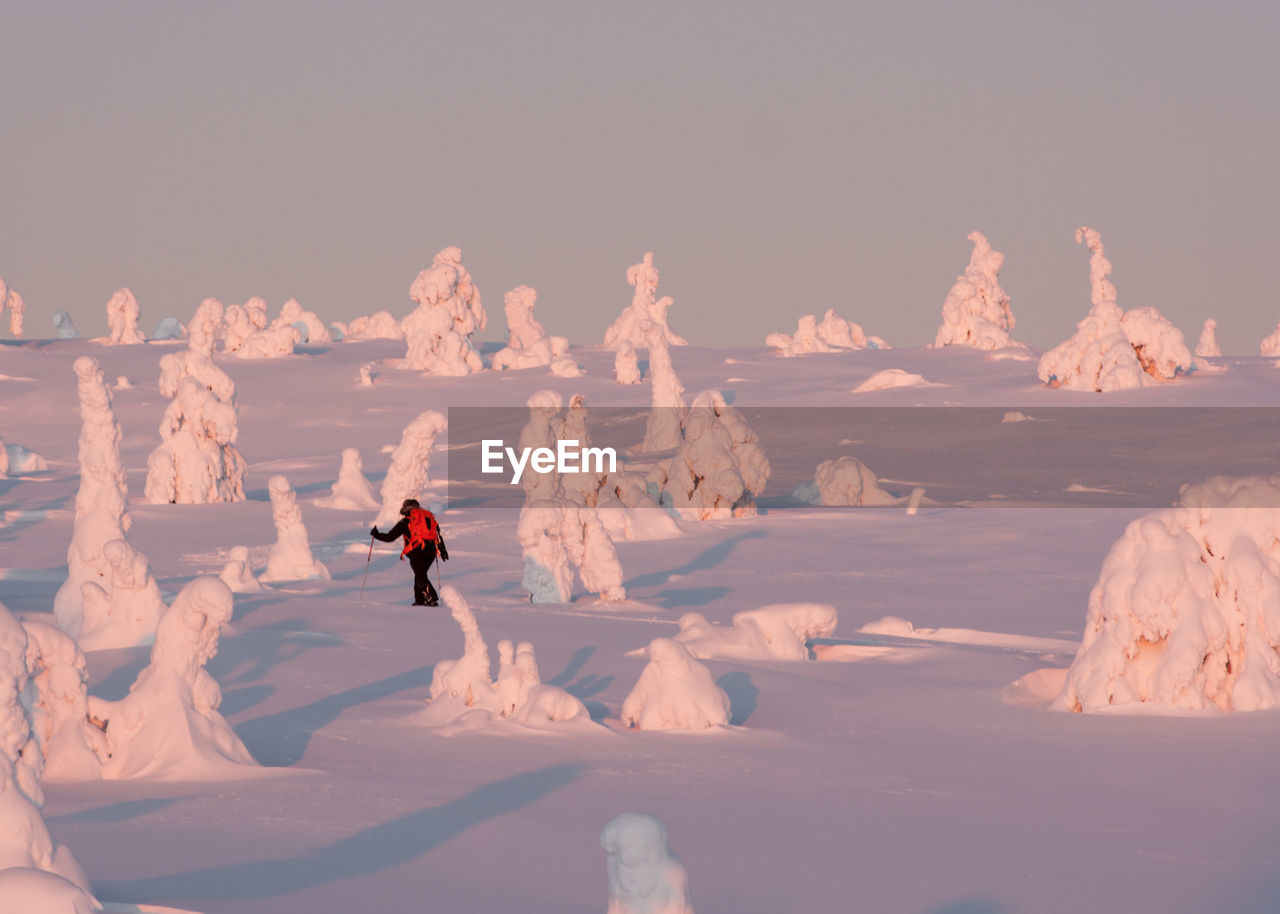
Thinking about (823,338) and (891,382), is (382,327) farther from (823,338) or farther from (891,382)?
(891,382)

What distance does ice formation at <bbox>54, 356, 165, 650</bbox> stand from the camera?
11.9 metres

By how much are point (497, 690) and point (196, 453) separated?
19109mm

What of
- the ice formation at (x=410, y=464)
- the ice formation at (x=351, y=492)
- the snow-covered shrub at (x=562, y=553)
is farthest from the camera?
the ice formation at (x=351, y=492)

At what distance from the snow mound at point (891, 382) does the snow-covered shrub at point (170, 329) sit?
39.9 meters

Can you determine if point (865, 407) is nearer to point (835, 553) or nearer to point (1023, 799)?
point (835, 553)

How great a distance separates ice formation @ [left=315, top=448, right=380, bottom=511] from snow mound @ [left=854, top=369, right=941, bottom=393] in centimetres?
2448

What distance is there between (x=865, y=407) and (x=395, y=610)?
32316 millimetres

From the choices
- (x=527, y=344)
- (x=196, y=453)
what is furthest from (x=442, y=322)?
(x=196, y=453)

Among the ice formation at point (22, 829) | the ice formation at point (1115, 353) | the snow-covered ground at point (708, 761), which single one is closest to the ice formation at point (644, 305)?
the ice formation at point (1115, 353)

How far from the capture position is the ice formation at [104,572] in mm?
11867

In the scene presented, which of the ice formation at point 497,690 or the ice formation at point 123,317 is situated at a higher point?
the ice formation at point 123,317

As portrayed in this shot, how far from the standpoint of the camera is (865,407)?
46.0m

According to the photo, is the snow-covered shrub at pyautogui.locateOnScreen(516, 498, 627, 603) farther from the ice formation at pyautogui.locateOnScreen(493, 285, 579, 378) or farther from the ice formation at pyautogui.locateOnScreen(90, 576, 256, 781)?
the ice formation at pyautogui.locateOnScreen(493, 285, 579, 378)

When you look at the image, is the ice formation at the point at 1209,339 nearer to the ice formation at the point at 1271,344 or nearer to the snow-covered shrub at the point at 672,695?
the ice formation at the point at 1271,344
